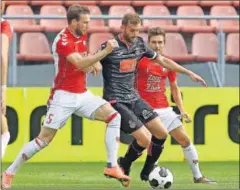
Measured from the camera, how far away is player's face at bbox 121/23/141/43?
33.5ft

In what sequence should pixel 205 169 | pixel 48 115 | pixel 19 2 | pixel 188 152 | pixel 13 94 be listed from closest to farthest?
pixel 48 115, pixel 188 152, pixel 205 169, pixel 13 94, pixel 19 2

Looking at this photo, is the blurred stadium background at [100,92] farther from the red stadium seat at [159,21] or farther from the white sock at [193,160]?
the white sock at [193,160]

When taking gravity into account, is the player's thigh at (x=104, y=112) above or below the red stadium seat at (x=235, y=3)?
below

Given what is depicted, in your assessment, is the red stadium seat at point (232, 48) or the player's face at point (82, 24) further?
the red stadium seat at point (232, 48)

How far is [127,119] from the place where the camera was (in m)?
10.4

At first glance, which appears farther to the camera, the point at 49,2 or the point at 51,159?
the point at 49,2

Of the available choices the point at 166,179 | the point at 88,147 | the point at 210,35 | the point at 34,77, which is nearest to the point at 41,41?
the point at 34,77

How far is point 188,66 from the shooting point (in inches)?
586

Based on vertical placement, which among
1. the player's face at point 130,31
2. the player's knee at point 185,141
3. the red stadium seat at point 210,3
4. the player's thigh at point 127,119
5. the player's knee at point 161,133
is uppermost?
the red stadium seat at point 210,3

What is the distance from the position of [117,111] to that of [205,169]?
3.61 m

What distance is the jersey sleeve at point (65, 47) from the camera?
9.81m

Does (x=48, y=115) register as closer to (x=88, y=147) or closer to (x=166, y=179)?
(x=166, y=179)

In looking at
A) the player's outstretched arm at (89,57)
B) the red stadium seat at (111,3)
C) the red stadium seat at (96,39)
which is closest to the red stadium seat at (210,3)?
the red stadium seat at (111,3)

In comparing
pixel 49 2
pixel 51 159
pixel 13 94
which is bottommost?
pixel 51 159
